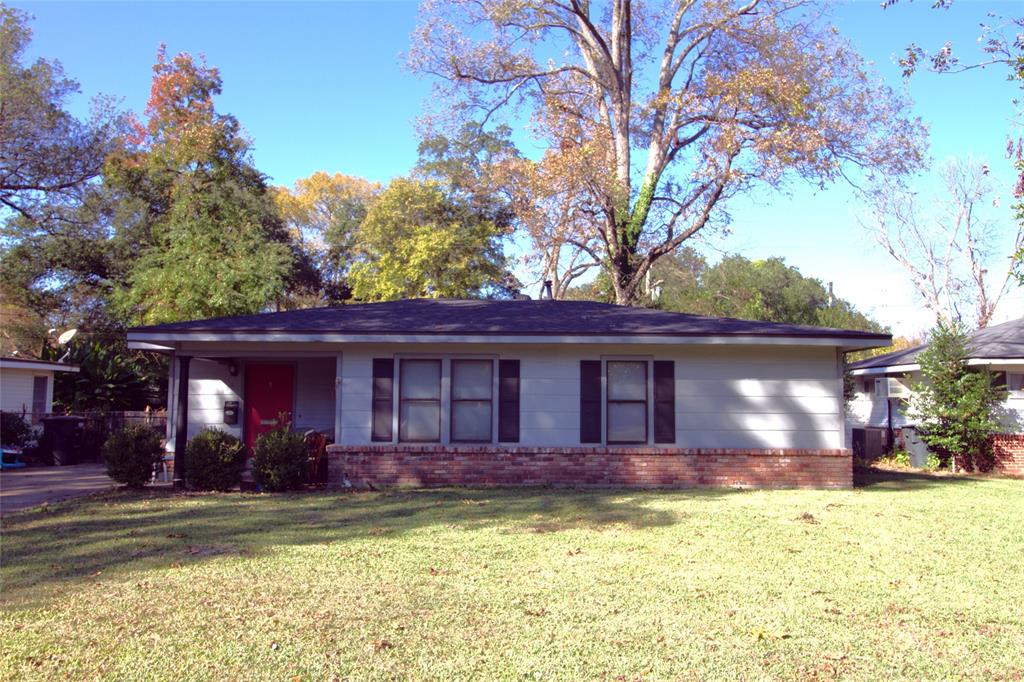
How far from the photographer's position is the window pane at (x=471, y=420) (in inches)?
512

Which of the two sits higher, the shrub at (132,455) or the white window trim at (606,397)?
the white window trim at (606,397)

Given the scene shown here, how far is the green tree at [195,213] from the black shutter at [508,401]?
14069 millimetres

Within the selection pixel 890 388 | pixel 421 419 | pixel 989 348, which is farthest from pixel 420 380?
pixel 890 388

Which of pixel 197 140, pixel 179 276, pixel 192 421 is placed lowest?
pixel 192 421

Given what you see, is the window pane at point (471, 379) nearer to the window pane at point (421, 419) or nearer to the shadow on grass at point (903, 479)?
the window pane at point (421, 419)

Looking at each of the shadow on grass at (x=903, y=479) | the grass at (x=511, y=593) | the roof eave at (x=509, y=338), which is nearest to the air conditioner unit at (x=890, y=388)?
the shadow on grass at (x=903, y=479)

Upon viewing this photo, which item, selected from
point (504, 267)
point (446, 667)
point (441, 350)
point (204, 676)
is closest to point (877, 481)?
point (441, 350)

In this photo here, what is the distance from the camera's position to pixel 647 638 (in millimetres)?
5129

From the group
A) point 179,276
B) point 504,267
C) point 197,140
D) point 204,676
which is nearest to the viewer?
point 204,676

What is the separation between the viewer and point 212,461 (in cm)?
1199

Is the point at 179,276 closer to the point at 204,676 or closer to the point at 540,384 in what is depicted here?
the point at 540,384

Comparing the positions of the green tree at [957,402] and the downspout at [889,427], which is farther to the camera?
the downspout at [889,427]

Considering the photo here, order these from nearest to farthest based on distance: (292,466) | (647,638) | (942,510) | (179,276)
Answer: (647,638), (942,510), (292,466), (179,276)

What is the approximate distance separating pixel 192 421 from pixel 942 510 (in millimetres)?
11959
